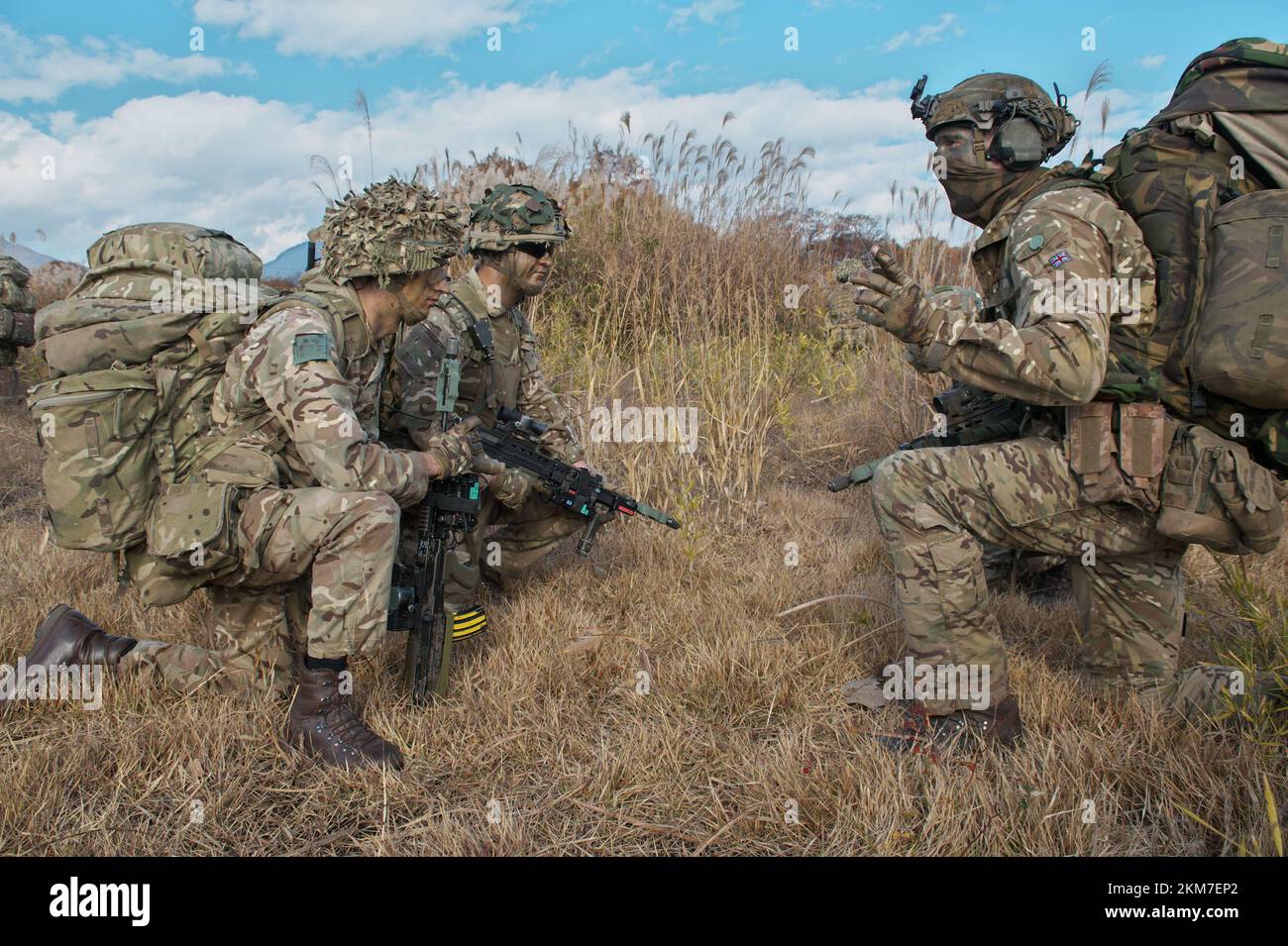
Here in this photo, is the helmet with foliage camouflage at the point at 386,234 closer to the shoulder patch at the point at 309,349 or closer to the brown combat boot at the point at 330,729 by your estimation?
the shoulder patch at the point at 309,349

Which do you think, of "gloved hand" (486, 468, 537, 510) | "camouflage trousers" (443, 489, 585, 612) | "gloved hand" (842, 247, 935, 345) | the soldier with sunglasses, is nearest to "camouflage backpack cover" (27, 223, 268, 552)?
the soldier with sunglasses

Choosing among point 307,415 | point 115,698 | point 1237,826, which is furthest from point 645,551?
point 1237,826

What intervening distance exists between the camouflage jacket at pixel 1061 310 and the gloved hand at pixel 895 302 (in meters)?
0.06

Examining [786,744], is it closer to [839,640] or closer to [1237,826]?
[839,640]

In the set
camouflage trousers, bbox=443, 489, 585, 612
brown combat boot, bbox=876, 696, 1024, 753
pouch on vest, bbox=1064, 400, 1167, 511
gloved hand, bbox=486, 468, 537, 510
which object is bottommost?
brown combat boot, bbox=876, 696, 1024, 753

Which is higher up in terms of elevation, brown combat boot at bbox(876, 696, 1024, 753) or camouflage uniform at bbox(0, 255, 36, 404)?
camouflage uniform at bbox(0, 255, 36, 404)

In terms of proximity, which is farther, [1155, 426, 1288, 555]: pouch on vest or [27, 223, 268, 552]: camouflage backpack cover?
[27, 223, 268, 552]: camouflage backpack cover

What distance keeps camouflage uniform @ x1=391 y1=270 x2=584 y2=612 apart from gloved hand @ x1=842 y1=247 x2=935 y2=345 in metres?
1.70

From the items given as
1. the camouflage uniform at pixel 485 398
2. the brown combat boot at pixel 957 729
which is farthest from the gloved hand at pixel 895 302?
the camouflage uniform at pixel 485 398

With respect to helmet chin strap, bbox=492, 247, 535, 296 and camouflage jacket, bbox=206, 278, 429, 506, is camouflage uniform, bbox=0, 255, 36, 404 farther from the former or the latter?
camouflage jacket, bbox=206, 278, 429, 506

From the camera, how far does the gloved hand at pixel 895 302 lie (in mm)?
2799

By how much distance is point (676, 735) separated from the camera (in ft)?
9.38

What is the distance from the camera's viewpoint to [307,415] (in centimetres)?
277

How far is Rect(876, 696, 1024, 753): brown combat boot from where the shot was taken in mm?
2781
